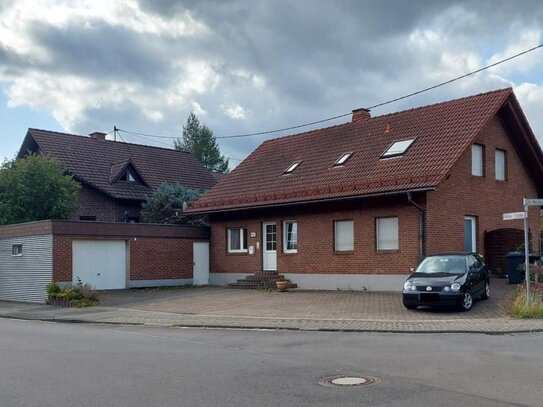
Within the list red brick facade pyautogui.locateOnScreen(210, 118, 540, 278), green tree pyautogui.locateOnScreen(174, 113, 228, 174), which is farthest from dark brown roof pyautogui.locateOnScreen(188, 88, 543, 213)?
green tree pyautogui.locateOnScreen(174, 113, 228, 174)

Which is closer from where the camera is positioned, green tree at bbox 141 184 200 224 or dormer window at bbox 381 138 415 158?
dormer window at bbox 381 138 415 158

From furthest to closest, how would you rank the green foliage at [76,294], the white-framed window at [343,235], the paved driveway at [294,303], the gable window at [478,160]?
Result: the gable window at [478,160] < the white-framed window at [343,235] < the green foliage at [76,294] < the paved driveway at [294,303]

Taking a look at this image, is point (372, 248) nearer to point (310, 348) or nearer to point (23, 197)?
point (310, 348)

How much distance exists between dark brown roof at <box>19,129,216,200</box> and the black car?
21227mm

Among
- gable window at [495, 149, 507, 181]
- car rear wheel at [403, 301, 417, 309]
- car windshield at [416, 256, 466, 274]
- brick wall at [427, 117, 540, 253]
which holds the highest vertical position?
gable window at [495, 149, 507, 181]

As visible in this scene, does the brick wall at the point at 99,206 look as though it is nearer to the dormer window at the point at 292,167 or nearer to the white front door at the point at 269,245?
the white front door at the point at 269,245

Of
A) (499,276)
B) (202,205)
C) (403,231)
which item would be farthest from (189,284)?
(499,276)

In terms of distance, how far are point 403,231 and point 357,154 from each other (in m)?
4.83

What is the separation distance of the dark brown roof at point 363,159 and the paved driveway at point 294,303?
3.69 m

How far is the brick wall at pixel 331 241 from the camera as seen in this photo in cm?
2216

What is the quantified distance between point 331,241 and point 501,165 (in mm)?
7583

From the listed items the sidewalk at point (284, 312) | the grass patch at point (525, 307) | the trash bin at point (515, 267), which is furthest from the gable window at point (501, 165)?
the grass patch at point (525, 307)

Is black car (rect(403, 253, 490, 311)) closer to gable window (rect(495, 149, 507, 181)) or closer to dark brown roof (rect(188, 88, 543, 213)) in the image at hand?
dark brown roof (rect(188, 88, 543, 213))

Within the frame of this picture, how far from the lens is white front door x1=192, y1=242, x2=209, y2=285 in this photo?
97.0 ft
